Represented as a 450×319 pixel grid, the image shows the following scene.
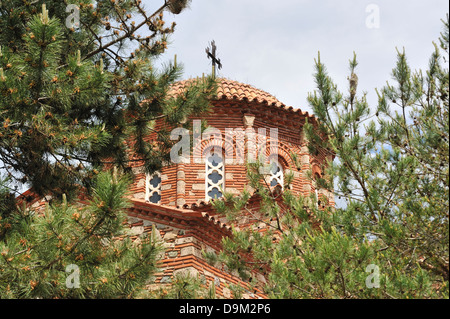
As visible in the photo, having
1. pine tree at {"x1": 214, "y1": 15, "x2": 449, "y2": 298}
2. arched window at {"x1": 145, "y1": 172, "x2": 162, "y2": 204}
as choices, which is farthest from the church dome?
pine tree at {"x1": 214, "y1": 15, "x2": 449, "y2": 298}

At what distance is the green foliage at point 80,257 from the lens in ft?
17.5

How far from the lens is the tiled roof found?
13.0m

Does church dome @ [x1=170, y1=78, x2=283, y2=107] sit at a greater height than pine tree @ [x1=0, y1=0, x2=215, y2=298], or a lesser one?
greater

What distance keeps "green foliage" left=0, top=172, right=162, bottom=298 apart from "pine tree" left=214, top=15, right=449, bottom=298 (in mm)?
1373

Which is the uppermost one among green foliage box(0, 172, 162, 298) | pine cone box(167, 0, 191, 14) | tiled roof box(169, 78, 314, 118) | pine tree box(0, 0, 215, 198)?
tiled roof box(169, 78, 314, 118)

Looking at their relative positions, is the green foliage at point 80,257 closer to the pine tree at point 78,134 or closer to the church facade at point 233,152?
the pine tree at point 78,134

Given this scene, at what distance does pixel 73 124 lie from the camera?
700 centimetres

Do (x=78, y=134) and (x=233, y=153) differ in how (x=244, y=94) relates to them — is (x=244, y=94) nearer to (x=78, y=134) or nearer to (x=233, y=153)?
(x=233, y=153)

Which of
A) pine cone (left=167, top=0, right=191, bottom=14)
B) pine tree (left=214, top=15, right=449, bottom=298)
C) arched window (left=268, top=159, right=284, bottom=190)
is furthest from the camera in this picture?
arched window (left=268, top=159, right=284, bottom=190)

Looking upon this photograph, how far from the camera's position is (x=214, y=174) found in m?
12.9

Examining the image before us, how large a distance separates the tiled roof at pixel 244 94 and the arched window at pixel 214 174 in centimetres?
126

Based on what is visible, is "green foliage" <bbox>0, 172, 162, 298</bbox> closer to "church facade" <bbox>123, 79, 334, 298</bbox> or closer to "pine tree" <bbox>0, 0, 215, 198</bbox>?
"pine tree" <bbox>0, 0, 215, 198</bbox>
